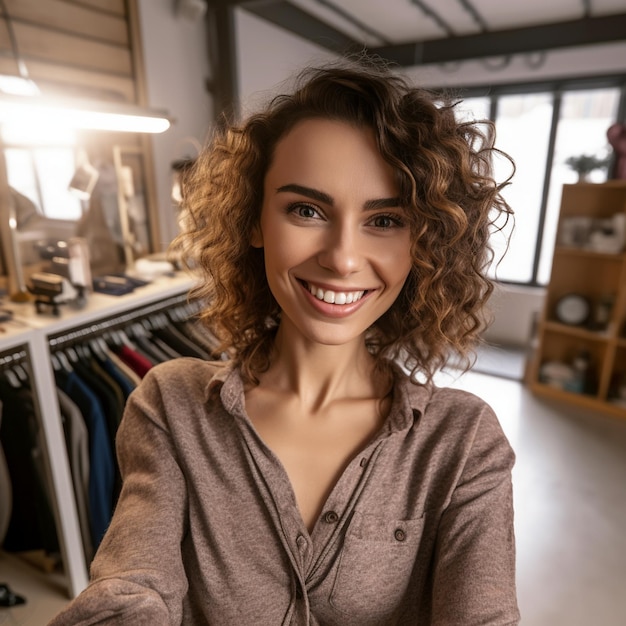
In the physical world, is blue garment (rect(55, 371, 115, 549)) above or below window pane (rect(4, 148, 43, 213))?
below

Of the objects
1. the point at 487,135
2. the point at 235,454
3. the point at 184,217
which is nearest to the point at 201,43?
the point at 184,217

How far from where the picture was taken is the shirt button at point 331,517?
78 cm

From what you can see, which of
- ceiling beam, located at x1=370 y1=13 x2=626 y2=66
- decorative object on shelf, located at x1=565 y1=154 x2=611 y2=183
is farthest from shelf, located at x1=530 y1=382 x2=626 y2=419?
ceiling beam, located at x1=370 y1=13 x2=626 y2=66

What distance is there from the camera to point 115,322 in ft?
6.05

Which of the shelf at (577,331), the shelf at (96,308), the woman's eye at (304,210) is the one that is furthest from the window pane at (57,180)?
the shelf at (577,331)

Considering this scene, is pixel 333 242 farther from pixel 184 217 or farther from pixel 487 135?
pixel 184 217

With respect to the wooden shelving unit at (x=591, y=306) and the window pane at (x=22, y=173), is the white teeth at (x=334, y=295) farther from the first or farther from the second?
the wooden shelving unit at (x=591, y=306)

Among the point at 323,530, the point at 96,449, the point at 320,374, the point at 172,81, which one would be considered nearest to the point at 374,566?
the point at 323,530

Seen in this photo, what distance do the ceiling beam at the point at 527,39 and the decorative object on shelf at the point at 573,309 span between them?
1.52 meters

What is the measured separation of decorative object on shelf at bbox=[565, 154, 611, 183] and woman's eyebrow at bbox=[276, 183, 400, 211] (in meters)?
2.89

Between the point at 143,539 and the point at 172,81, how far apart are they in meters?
2.44

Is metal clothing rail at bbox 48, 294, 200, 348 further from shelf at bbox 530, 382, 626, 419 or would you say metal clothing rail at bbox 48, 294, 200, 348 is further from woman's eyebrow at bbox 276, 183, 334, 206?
shelf at bbox 530, 382, 626, 419

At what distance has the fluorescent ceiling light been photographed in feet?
3.72

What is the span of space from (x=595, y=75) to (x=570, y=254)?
1.55 metres
